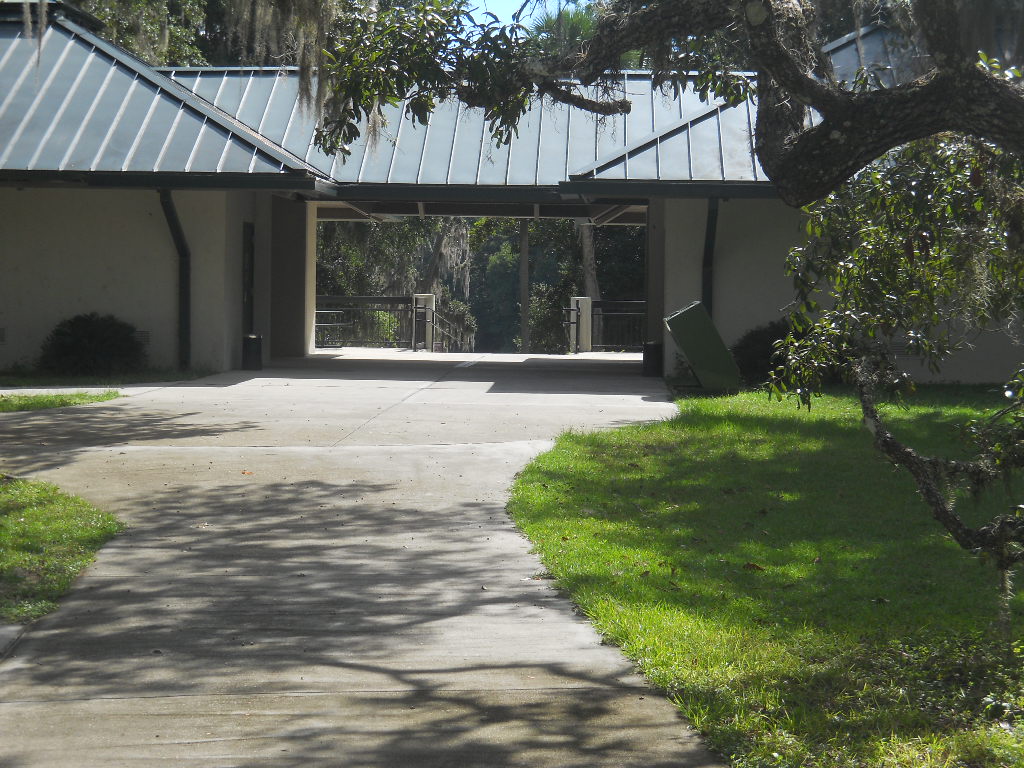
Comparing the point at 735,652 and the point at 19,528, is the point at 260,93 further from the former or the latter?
the point at 735,652

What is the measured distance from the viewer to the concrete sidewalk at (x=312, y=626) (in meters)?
4.12

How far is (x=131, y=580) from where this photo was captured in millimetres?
6242

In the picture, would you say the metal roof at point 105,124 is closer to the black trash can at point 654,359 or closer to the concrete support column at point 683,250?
the concrete support column at point 683,250

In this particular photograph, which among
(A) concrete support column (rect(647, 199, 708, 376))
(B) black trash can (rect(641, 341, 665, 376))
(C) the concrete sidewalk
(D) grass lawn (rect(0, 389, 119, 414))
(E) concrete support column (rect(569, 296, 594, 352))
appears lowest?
(C) the concrete sidewalk

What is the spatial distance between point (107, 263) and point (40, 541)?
12786 millimetres

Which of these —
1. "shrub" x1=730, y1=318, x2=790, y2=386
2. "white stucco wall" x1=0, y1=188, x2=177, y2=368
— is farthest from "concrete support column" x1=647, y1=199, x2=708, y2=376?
"white stucco wall" x1=0, y1=188, x2=177, y2=368

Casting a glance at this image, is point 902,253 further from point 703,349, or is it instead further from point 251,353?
point 251,353

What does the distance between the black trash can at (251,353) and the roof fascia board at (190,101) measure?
3056 millimetres

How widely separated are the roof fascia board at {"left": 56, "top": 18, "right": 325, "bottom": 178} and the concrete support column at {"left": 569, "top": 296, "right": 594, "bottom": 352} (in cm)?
972

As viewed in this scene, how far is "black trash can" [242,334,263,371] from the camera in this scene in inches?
779

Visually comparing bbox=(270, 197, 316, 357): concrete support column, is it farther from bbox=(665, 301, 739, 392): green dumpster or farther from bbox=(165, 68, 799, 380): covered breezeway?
bbox=(665, 301, 739, 392): green dumpster

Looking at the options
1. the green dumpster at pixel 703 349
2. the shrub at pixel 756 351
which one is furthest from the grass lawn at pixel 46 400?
the shrub at pixel 756 351

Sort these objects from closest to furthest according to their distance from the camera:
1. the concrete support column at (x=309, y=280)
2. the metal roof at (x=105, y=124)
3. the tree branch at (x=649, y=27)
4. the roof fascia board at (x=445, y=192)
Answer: the tree branch at (x=649, y=27), the metal roof at (x=105, y=124), the roof fascia board at (x=445, y=192), the concrete support column at (x=309, y=280)

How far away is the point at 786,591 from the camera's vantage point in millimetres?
6055
